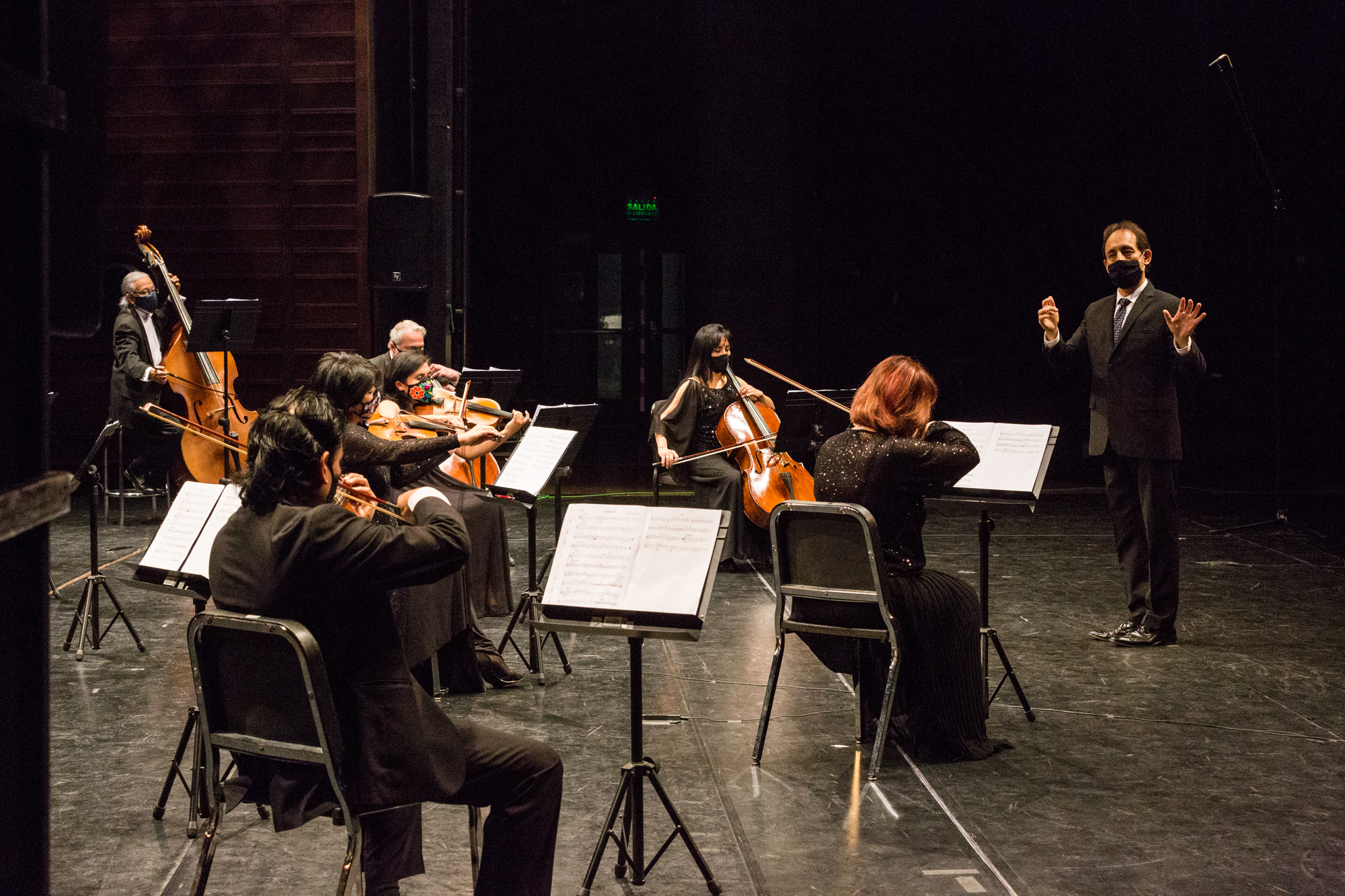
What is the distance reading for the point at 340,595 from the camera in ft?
7.95

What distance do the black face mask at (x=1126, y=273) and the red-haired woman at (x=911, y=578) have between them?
5.12 feet

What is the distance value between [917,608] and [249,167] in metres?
7.36

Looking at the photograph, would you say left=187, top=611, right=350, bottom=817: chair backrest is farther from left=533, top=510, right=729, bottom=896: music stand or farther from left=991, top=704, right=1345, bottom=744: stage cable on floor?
left=991, top=704, right=1345, bottom=744: stage cable on floor

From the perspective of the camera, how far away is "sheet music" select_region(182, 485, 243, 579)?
3355 millimetres

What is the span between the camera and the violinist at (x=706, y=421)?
6.81m

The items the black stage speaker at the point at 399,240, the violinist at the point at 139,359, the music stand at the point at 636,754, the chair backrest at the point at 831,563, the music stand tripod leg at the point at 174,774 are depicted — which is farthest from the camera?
the black stage speaker at the point at 399,240

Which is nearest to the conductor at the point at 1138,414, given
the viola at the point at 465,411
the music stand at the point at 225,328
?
the viola at the point at 465,411

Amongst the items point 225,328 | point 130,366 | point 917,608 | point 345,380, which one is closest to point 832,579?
point 917,608

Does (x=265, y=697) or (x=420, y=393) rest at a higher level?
(x=420, y=393)

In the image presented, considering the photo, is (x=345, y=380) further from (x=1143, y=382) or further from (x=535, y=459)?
(x=1143, y=382)

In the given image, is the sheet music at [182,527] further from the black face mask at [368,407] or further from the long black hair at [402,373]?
the long black hair at [402,373]

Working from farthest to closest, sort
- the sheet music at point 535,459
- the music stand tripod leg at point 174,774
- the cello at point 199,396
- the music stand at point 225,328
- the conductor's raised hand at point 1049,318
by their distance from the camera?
the cello at point 199,396 < the music stand at point 225,328 < the conductor's raised hand at point 1049,318 < the sheet music at point 535,459 < the music stand tripod leg at point 174,774

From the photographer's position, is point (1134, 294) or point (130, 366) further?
point (130, 366)

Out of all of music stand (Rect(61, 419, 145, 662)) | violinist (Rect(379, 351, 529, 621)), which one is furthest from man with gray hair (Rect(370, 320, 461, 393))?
music stand (Rect(61, 419, 145, 662))
